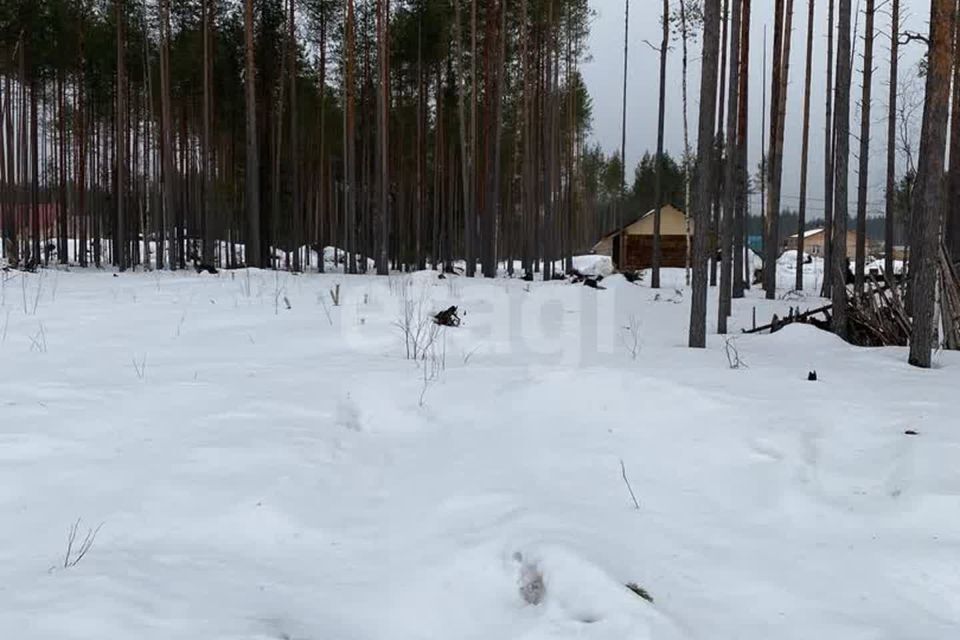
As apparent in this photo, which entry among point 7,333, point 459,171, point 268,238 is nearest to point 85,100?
point 268,238

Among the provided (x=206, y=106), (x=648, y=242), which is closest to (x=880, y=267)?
(x=206, y=106)

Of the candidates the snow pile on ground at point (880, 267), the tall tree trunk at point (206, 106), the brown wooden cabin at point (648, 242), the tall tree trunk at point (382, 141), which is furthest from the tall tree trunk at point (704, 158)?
the brown wooden cabin at point (648, 242)

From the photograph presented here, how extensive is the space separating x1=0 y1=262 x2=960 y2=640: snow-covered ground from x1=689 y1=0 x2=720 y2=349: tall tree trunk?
3.37 ft

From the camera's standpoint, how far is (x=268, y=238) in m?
22.5

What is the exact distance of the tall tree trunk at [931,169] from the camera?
18.2 ft

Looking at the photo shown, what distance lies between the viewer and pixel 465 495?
2.91 meters

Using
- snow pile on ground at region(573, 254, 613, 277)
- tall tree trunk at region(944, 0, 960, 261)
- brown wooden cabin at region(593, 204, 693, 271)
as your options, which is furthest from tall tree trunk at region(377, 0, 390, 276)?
brown wooden cabin at region(593, 204, 693, 271)

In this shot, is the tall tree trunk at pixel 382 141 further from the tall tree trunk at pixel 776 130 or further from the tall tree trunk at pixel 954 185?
the tall tree trunk at pixel 954 185

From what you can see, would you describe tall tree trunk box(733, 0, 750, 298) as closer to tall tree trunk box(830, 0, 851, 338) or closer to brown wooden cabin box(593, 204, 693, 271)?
tall tree trunk box(830, 0, 851, 338)

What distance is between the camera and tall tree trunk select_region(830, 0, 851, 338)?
6.74 metres

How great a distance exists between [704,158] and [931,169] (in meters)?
1.92

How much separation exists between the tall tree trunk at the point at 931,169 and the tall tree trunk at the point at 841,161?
1.08 m

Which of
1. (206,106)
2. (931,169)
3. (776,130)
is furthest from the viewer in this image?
(206,106)

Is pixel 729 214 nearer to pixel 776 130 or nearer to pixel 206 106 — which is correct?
pixel 776 130
